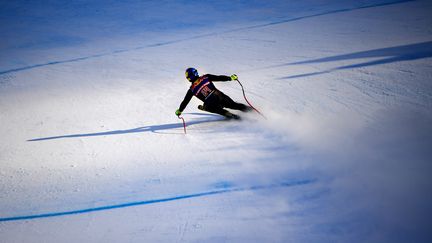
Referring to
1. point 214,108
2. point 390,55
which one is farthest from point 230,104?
point 390,55

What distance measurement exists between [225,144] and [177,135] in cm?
103

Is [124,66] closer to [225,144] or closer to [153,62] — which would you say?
[153,62]

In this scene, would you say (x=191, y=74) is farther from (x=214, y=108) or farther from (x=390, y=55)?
(x=390, y=55)

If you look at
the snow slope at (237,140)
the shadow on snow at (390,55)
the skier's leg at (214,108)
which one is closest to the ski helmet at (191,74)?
the skier's leg at (214,108)

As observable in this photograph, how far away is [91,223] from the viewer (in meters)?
4.26

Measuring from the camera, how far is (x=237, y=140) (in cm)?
555

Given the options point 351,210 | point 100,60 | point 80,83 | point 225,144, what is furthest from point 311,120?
point 100,60

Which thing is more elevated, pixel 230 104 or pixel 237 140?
pixel 230 104

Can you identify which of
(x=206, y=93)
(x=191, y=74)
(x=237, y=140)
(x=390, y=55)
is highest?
(x=191, y=74)

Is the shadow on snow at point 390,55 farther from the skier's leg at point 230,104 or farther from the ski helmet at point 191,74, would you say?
the ski helmet at point 191,74

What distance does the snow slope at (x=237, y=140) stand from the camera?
3.93 m

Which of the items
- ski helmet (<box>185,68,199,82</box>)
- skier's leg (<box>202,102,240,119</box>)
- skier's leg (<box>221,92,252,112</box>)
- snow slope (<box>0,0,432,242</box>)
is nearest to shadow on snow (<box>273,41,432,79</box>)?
snow slope (<box>0,0,432,242</box>)

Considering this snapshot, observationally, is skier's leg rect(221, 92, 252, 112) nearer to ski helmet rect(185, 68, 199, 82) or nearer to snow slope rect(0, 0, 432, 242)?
snow slope rect(0, 0, 432, 242)

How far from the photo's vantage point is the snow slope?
3.93 metres
